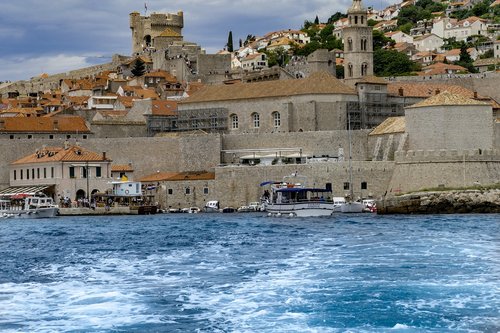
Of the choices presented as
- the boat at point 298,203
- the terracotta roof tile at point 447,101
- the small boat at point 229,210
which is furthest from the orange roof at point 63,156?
the terracotta roof tile at point 447,101

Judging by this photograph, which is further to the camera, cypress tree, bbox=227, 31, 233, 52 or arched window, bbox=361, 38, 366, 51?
cypress tree, bbox=227, 31, 233, 52

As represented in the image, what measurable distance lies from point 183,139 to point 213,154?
2025mm

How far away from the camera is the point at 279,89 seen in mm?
63688

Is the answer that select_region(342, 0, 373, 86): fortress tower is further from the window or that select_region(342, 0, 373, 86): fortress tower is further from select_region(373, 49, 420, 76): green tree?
select_region(373, 49, 420, 76): green tree

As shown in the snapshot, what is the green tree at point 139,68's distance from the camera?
97.3 metres

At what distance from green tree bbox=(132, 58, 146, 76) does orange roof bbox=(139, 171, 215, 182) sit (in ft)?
125

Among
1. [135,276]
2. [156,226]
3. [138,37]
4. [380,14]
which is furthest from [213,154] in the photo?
[380,14]

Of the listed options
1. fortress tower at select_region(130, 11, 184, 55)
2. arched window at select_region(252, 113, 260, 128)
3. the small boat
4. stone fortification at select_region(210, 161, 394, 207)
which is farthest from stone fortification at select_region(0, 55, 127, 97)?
the small boat

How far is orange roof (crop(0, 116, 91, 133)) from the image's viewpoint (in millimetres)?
64000

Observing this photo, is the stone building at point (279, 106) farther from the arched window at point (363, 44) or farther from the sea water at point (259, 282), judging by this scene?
the sea water at point (259, 282)

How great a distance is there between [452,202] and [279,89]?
2043 centimetres

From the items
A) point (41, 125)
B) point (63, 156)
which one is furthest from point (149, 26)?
point (63, 156)

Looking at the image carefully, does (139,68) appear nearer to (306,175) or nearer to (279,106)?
(279,106)

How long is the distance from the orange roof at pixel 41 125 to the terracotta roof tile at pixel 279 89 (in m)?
6.98
